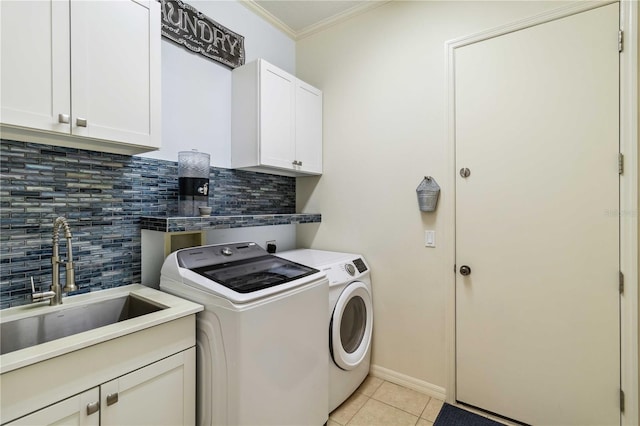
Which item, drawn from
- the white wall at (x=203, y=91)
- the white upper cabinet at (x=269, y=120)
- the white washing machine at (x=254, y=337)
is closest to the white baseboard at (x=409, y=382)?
the white washing machine at (x=254, y=337)

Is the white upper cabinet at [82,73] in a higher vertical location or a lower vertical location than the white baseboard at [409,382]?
higher

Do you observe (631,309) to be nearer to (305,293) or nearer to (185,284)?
(305,293)

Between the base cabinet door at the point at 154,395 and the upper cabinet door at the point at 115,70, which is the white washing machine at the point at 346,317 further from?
the upper cabinet door at the point at 115,70

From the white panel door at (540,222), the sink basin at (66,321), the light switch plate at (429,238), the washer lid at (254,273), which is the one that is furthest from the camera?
the light switch plate at (429,238)

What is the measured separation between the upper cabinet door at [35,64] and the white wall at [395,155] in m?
1.82

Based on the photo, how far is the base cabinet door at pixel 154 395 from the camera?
111 cm

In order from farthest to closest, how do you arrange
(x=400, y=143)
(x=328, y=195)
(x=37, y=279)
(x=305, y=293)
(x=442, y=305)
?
(x=328, y=195), (x=400, y=143), (x=442, y=305), (x=305, y=293), (x=37, y=279)

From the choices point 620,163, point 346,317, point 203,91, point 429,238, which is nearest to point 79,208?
point 203,91

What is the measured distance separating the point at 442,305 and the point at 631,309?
941 millimetres

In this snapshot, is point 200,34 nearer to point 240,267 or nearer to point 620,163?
point 240,267

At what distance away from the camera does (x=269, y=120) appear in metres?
2.19

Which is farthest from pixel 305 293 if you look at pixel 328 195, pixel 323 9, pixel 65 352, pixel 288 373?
pixel 323 9

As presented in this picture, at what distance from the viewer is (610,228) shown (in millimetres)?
1589

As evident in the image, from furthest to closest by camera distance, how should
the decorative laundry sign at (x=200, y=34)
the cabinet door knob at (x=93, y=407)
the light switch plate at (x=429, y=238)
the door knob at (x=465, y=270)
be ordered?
the light switch plate at (x=429, y=238) → the door knob at (x=465, y=270) → the decorative laundry sign at (x=200, y=34) → the cabinet door knob at (x=93, y=407)
